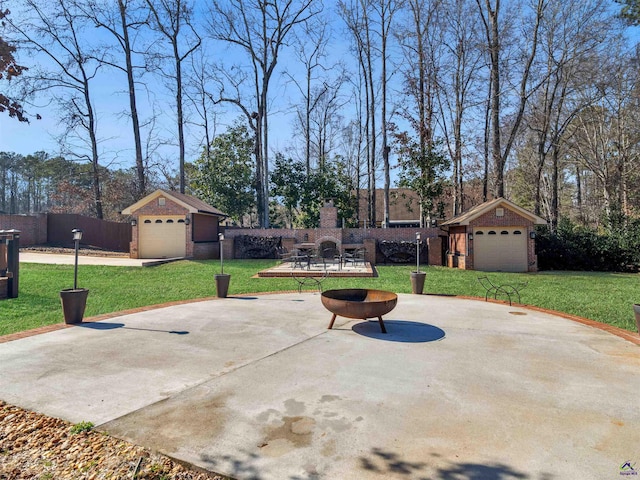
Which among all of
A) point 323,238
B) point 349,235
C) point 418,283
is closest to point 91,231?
point 323,238

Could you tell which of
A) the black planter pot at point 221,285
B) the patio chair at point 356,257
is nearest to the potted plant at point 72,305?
the black planter pot at point 221,285

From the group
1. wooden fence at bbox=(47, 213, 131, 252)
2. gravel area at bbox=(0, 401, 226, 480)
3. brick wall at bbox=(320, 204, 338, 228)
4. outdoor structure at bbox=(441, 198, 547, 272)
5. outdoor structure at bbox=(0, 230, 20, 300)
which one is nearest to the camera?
gravel area at bbox=(0, 401, 226, 480)

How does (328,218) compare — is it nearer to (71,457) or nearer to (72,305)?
(72,305)

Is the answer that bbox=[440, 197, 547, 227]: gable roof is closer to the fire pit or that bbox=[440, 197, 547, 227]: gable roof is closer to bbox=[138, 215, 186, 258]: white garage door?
the fire pit

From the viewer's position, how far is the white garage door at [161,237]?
773 inches

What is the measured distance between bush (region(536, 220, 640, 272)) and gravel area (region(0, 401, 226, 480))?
1920 centimetres

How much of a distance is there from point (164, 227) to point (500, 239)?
57.1 ft

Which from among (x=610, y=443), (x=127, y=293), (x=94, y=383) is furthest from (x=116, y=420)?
(x=127, y=293)

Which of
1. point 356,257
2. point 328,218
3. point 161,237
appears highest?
point 328,218

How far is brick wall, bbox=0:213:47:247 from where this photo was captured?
21869 mm

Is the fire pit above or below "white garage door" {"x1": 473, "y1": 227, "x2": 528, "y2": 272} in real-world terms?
below

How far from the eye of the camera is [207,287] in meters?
11.4

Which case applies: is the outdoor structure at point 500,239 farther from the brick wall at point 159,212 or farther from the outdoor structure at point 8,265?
the outdoor structure at point 8,265

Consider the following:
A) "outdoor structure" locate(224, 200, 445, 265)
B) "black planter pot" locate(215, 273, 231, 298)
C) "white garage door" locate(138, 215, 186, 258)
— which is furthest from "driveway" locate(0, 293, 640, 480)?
"white garage door" locate(138, 215, 186, 258)
